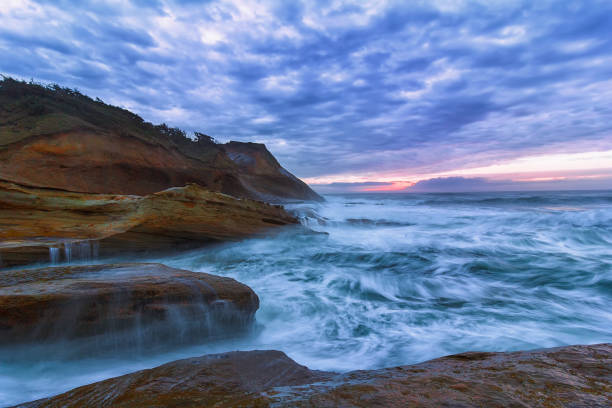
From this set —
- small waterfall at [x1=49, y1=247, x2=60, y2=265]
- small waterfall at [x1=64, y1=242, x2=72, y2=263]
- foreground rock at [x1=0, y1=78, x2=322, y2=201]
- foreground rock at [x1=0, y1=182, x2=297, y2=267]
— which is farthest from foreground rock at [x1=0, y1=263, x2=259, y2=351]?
foreground rock at [x1=0, y1=78, x2=322, y2=201]

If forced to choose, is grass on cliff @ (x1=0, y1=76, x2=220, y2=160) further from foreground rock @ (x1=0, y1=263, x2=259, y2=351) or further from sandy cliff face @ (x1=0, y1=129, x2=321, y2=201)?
foreground rock @ (x1=0, y1=263, x2=259, y2=351)

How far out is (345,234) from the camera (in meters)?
9.30

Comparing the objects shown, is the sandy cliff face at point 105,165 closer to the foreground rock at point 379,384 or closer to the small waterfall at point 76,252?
the small waterfall at point 76,252

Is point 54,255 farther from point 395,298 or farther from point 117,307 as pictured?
point 395,298

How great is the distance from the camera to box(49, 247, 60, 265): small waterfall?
4.27m

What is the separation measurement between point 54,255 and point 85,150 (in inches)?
242

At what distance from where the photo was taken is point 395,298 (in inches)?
165

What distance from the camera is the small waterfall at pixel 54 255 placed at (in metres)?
4.27

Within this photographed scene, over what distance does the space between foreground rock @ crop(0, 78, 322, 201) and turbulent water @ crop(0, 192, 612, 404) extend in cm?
504

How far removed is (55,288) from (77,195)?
3.70 meters

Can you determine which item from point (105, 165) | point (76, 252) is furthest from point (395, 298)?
point (105, 165)

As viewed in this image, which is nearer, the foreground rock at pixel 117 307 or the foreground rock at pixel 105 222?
Answer: the foreground rock at pixel 117 307

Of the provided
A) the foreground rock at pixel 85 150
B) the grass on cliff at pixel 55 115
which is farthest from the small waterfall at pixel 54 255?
the grass on cliff at pixel 55 115

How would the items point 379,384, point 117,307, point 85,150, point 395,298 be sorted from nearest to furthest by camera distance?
1. point 379,384
2. point 117,307
3. point 395,298
4. point 85,150
